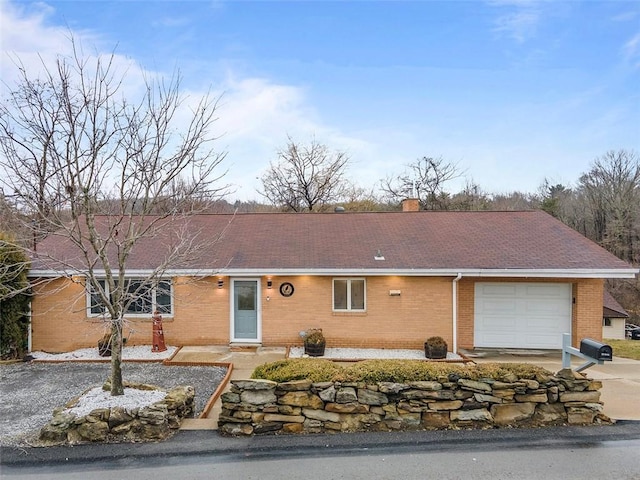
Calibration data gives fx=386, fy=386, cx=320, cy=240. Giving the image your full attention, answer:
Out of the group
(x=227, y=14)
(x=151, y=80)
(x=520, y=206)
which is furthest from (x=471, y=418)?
(x=520, y=206)

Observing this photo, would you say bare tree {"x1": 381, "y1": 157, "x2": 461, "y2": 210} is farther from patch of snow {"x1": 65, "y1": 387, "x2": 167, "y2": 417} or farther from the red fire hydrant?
patch of snow {"x1": 65, "y1": 387, "x2": 167, "y2": 417}

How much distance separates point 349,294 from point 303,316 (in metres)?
1.47

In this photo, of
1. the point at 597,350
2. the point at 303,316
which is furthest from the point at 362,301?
the point at 597,350

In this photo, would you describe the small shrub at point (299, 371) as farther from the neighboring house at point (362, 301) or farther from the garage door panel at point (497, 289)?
the garage door panel at point (497, 289)

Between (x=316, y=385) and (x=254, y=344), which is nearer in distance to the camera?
(x=316, y=385)

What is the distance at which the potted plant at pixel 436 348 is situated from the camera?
10.1 m

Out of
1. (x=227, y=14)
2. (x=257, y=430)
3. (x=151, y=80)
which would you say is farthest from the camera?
(x=227, y=14)

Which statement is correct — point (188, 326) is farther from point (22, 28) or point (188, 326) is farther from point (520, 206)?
point (520, 206)

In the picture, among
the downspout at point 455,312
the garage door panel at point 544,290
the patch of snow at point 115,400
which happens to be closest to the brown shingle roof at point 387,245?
the downspout at point 455,312

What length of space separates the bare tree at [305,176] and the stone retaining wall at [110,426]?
26723mm

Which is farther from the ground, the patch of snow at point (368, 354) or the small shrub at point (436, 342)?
the small shrub at point (436, 342)

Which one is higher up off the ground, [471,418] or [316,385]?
[316,385]

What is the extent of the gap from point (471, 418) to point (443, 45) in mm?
12301

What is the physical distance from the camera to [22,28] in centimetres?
813
